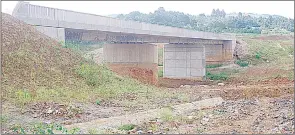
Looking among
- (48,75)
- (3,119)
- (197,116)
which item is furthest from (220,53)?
(3,119)

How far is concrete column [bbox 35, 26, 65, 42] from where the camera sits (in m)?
26.4

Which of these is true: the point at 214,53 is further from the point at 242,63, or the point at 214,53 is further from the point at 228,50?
the point at 242,63

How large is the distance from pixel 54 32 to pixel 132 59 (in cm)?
1937

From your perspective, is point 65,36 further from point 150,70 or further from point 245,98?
point 150,70

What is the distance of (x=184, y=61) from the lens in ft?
191

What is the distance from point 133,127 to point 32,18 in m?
13.4

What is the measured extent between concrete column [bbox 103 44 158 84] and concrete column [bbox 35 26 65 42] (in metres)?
17.0

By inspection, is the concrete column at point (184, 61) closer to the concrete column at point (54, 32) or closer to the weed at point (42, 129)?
the concrete column at point (54, 32)

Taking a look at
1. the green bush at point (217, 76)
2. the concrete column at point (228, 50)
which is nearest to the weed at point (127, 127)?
the green bush at point (217, 76)

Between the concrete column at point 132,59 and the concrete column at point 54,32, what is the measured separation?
1703cm

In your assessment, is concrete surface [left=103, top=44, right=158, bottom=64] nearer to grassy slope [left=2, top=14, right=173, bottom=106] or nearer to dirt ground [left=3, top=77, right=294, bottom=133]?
grassy slope [left=2, top=14, right=173, bottom=106]

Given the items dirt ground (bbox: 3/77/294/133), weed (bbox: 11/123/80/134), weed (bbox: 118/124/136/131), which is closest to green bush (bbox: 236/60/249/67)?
dirt ground (bbox: 3/77/294/133)

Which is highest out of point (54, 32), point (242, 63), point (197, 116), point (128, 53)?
point (54, 32)

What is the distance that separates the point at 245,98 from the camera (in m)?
24.7
